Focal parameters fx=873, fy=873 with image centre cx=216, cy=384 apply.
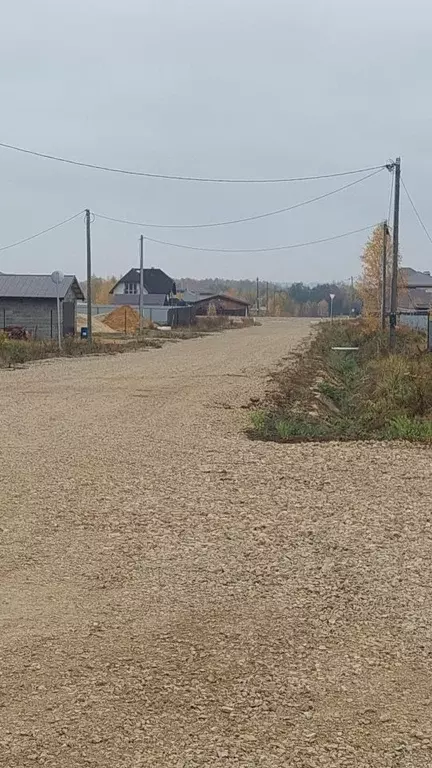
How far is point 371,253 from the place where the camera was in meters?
52.3

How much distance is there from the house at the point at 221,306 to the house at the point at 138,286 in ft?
13.7

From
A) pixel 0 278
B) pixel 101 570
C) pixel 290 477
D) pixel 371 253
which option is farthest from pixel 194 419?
pixel 371 253

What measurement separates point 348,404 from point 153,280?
9674 centimetres

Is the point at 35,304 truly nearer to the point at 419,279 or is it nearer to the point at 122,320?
the point at 122,320

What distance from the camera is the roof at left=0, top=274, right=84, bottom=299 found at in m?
45.1

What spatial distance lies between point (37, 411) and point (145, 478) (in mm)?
5835

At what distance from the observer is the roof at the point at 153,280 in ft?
363

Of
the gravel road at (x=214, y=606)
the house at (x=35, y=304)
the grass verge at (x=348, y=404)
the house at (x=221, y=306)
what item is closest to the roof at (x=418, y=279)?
the house at (x=221, y=306)

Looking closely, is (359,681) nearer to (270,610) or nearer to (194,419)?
(270,610)

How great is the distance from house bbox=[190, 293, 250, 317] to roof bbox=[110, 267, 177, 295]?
4.06 m

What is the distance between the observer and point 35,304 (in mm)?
45625

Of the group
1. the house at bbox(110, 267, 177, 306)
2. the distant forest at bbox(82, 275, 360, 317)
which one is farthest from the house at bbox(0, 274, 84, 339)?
the distant forest at bbox(82, 275, 360, 317)

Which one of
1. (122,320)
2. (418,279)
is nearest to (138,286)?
(418,279)

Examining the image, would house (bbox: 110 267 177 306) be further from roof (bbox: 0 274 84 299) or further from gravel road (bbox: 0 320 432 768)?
gravel road (bbox: 0 320 432 768)
